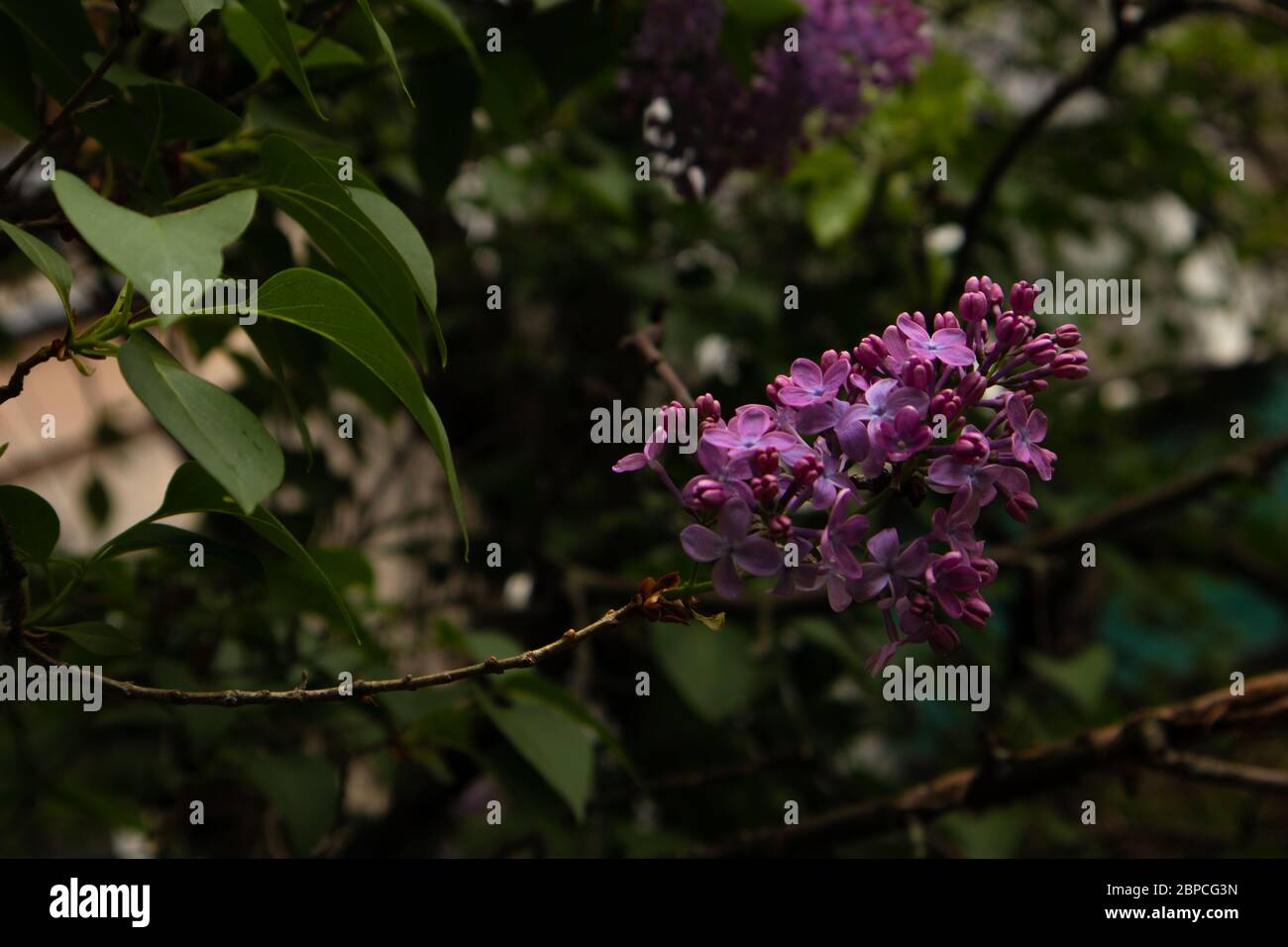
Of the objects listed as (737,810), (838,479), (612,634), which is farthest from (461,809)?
(838,479)

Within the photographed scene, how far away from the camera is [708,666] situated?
1475 mm

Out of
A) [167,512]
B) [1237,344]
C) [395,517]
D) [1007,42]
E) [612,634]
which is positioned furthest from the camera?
[1237,344]

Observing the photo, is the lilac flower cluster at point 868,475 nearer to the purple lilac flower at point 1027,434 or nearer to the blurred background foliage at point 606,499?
the purple lilac flower at point 1027,434

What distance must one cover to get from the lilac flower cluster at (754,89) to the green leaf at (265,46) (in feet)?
1.13

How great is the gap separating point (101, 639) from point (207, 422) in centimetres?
26

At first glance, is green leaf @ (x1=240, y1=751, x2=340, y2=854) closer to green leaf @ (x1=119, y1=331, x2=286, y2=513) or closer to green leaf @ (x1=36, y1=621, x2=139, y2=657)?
green leaf @ (x1=36, y1=621, x2=139, y2=657)

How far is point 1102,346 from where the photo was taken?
10.8 ft

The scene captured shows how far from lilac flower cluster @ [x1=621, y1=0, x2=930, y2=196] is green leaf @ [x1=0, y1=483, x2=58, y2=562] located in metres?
0.73

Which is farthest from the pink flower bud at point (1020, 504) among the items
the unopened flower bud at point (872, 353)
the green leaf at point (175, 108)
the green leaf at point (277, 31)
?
the green leaf at point (175, 108)

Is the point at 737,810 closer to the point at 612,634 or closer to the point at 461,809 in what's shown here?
the point at 612,634

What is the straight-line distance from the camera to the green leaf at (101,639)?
74 cm

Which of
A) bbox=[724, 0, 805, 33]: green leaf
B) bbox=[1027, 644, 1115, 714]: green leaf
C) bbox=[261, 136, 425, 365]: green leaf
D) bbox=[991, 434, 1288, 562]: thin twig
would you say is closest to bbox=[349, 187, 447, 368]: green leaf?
bbox=[261, 136, 425, 365]: green leaf

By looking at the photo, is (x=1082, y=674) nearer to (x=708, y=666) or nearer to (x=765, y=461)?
(x=708, y=666)
